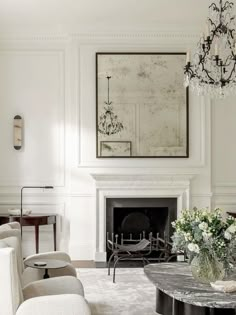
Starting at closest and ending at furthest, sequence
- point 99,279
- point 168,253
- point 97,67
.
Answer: point 99,279
point 168,253
point 97,67

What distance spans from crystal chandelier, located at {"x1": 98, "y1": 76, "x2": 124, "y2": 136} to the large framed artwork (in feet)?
0.05

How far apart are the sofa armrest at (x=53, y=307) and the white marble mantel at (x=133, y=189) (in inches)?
146

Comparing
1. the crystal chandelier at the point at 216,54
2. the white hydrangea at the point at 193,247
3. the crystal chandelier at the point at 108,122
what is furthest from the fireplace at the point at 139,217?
the white hydrangea at the point at 193,247

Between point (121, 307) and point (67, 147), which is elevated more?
point (67, 147)

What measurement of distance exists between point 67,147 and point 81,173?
0.43 m

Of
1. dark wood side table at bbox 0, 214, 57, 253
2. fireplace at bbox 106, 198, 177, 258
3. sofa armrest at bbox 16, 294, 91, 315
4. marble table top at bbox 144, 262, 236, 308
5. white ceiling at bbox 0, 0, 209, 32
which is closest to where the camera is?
sofa armrest at bbox 16, 294, 91, 315

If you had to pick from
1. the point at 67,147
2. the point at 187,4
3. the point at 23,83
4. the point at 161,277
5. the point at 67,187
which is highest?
the point at 187,4

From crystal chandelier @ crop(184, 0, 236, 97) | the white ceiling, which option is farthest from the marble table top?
the white ceiling

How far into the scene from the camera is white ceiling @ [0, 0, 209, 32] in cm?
622

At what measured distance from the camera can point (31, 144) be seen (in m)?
7.28

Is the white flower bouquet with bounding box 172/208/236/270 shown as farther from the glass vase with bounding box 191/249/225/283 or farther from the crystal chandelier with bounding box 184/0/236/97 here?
the crystal chandelier with bounding box 184/0/236/97

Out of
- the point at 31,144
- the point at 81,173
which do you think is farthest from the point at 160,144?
the point at 31,144

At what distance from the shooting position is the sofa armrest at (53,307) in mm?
3334

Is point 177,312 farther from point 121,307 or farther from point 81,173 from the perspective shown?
point 81,173
